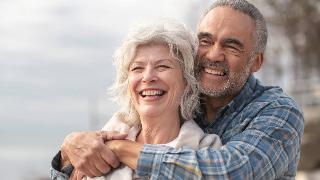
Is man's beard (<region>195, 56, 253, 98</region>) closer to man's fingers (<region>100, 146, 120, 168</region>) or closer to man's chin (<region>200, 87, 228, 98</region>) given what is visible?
man's chin (<region>200, 87, 228, 98</region>)

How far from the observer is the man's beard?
3256 mm

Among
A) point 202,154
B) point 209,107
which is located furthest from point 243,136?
point 209,107

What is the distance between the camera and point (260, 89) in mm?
3396

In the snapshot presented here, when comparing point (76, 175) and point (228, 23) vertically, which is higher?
point (228, 23)

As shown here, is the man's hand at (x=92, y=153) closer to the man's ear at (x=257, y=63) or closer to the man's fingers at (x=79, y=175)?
the man's fingers at (x=79, y=175)

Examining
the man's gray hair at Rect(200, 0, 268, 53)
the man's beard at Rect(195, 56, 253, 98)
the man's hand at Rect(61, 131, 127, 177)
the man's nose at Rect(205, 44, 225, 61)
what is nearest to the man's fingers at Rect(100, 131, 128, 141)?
the man's hand at Rect(61, 131, 127, 177)

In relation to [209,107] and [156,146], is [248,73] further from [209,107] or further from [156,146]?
[156,146]

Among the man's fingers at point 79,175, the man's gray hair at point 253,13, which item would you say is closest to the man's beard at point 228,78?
the man's gray hair at point 253,13

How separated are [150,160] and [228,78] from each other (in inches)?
28.4

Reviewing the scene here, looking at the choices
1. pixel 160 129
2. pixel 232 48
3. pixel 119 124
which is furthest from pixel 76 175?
pixel 232 48

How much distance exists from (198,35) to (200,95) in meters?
0.31

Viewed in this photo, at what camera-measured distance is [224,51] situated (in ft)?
10.8

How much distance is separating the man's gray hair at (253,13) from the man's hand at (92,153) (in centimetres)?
88

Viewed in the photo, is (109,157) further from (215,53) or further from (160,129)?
(215,53)
